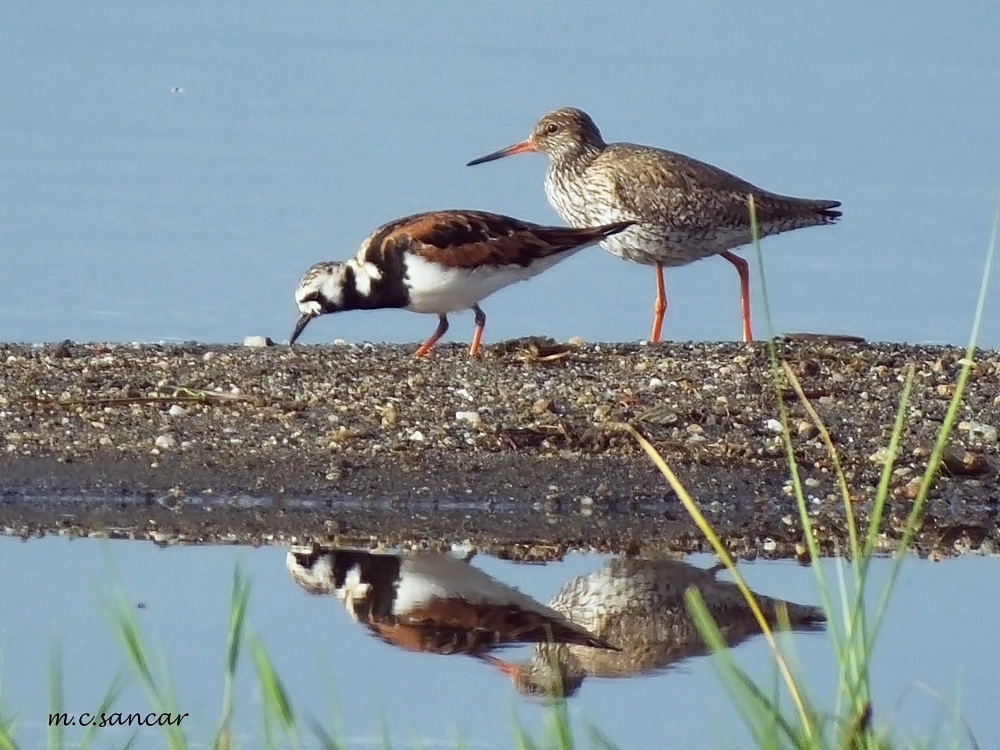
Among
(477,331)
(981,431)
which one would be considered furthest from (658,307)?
(981,431)

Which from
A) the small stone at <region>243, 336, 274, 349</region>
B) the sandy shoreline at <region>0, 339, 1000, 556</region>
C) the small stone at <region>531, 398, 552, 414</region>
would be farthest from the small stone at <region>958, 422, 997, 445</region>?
the small stone at <region>243, 336, 274, 349</region>

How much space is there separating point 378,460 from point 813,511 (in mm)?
1672

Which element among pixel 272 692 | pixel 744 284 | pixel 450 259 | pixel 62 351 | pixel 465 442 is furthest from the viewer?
pixel 744 284

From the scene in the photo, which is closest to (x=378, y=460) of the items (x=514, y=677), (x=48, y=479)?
(x=48, y=479)

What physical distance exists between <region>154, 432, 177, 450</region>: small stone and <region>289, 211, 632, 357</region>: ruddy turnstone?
5.09 ft

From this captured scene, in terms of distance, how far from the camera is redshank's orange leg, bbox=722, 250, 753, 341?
9.47 metres

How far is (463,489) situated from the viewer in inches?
265

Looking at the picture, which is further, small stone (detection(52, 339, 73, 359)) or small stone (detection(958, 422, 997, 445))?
small stone (detection(52, 339, 73, 359))

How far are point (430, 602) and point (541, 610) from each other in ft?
1.19

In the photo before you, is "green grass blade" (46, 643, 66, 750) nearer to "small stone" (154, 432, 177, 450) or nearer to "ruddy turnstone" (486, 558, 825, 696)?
"ruddy turnstone" (486, 558, 825, 696)

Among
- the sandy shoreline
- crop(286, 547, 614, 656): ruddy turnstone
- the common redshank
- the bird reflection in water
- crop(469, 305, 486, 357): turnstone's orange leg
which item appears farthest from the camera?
the common redshank

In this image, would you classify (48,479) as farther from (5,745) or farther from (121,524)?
(5,745)

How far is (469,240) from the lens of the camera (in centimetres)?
833

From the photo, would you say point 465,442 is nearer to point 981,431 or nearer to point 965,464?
point 965,464
